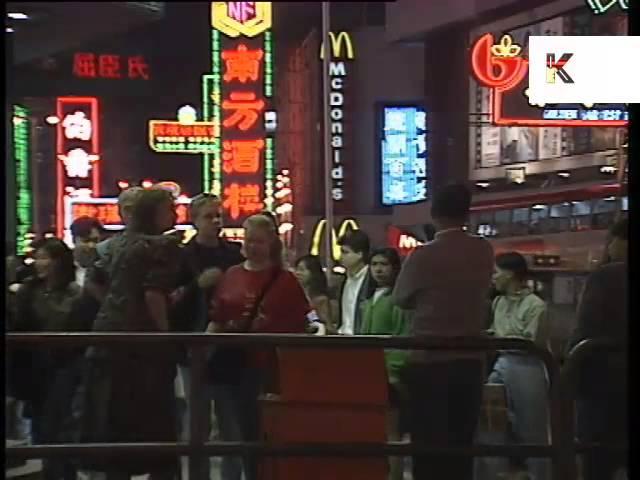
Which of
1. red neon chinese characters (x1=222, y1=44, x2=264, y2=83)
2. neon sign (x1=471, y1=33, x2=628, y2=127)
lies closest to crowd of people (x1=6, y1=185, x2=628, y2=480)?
neon sign (x1=471, y1=33, x2=628, y2=127)

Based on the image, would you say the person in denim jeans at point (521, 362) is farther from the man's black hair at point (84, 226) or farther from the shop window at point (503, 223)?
the man's black hair at point (84, 226)

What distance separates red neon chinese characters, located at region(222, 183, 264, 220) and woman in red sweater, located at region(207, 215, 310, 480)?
4 centimetres

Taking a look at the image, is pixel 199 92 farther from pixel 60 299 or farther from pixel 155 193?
pixel 60 299

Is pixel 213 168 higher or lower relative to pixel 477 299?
higher

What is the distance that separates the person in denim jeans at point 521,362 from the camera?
3.83 m

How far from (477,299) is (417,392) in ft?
1.13

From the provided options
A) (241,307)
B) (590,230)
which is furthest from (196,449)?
(590,230)

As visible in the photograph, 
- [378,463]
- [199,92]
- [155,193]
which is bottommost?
[378,463]

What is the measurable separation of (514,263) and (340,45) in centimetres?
94

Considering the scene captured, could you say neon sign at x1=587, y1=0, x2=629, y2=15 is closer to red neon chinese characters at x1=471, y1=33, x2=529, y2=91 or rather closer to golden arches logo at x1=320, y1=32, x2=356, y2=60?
red neon chinese characters at x1=471, y1=33, x2=529, y2=91

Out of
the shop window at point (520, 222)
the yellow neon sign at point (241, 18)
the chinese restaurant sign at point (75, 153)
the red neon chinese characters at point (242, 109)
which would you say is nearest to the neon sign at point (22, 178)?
the chinese restaurant sign at point (75, 153)

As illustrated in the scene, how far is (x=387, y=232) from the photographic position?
3.85 meters

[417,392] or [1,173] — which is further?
[417,392]

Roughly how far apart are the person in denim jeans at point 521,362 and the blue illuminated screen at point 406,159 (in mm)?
327
